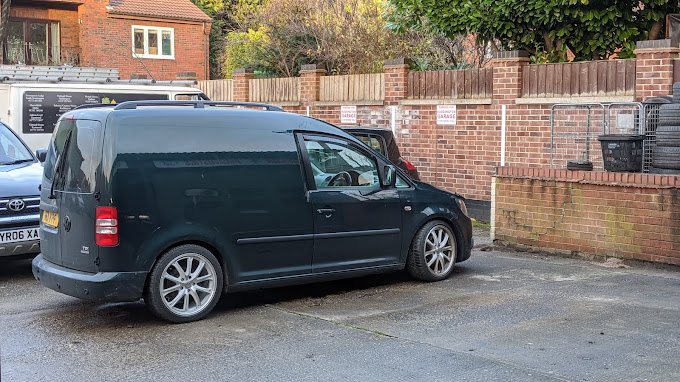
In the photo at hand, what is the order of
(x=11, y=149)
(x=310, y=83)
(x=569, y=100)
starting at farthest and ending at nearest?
(x=310, y=83), (x=569, y=100), (x=11, y=149)

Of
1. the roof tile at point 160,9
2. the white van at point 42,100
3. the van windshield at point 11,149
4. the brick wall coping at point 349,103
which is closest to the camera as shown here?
the van windshield at point 11,149

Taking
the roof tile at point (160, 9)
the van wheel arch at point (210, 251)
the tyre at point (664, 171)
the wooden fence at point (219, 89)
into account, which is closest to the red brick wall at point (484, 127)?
the tyre at point (664, 171)

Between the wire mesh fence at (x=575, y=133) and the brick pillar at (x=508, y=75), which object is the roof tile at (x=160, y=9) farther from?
the wire mesh fence at (x=575, y=133)

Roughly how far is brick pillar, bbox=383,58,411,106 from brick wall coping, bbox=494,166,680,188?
434cm

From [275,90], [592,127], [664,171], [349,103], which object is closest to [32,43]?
[275,90]

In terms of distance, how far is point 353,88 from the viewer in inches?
654

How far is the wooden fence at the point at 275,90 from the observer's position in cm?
1828

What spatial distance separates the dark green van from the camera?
6844 millimetres

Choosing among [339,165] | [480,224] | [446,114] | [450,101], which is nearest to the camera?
[339,165]

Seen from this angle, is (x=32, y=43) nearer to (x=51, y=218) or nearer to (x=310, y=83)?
(x=310, y=83)

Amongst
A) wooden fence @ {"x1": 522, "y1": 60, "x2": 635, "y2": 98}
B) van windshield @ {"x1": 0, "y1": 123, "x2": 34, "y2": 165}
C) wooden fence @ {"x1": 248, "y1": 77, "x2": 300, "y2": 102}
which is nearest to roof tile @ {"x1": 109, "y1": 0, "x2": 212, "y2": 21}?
wooden fence @ {"x1": 248, "y1": 77, "x2": 300, "y2": 102}

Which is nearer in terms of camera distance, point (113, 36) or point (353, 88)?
→ point (353, 88)

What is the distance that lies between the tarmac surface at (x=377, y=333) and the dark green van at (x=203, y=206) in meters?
0.37

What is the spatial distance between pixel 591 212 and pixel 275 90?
10046 mm
